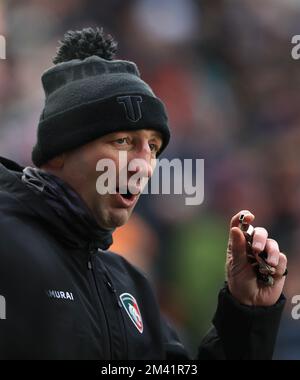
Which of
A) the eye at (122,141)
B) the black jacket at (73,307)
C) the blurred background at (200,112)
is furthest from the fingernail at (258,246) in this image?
the blurred background at (200,112)

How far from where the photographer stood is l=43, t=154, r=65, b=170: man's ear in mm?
1472

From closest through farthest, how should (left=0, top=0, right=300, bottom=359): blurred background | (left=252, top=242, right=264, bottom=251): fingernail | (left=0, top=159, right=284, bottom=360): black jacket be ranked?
(left=0, top=159, right=284, bottom=360): black jacket → (left=252, top=242, right=264, bottom=251): fingernail → (left=0, top=0, right=300, bottom=359): blurred background

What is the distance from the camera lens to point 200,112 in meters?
3.50

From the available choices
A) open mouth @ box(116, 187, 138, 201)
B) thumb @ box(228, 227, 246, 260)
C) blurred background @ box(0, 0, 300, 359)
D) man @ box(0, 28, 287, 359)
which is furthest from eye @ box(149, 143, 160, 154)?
blurred background @ box(0, 0, 300, 359)

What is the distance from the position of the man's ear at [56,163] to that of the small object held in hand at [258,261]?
13.2 inches

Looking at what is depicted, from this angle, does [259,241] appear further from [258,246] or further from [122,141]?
[122,141]

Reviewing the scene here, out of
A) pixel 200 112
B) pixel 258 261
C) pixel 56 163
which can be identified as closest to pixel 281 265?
pixel 258 261

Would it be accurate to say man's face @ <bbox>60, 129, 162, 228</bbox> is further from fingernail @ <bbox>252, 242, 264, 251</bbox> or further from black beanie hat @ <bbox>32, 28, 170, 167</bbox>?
fingernail @ <bbox>252, 242, 264, 251</bbox>

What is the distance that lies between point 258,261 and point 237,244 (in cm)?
5

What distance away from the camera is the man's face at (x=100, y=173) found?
1.43 metres

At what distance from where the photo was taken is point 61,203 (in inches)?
54.9

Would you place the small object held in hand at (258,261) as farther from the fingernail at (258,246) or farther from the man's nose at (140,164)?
the man's nose at (140,164)

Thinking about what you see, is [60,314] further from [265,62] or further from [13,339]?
[265,62]

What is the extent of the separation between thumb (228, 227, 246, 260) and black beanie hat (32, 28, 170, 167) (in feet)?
0.78
